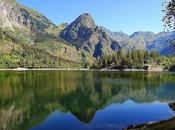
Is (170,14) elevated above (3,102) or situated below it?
above

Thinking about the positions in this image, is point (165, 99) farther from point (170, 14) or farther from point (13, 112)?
point (170, 14)

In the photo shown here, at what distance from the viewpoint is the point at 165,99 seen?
4469 inches

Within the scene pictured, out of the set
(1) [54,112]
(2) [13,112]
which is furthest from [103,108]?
(2) [13,112]

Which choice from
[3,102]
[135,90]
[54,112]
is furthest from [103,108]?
[135,90]

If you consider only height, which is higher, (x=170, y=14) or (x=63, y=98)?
(x=170, y=14)

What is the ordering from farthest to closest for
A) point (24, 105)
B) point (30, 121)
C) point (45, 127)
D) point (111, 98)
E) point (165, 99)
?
point (111, 98), point (165, 99), point (24, 105), point (30, 121), point (45, 127)

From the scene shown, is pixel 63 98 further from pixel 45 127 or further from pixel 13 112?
pixel 45 127

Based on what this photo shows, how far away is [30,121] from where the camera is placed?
79.4 metres

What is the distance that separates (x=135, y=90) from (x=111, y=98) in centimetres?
2797

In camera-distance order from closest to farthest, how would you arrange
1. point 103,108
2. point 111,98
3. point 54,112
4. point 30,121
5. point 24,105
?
point 30,121 < point 54,112 < point 103,108 < point 24,105 < point 111,98

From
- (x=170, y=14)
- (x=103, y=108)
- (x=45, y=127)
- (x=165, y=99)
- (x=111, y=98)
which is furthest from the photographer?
(x=111, y=98)

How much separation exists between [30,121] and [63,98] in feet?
149

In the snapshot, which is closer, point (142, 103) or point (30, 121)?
point (30, 121)

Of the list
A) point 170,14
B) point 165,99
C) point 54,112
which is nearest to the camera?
point 170,14
